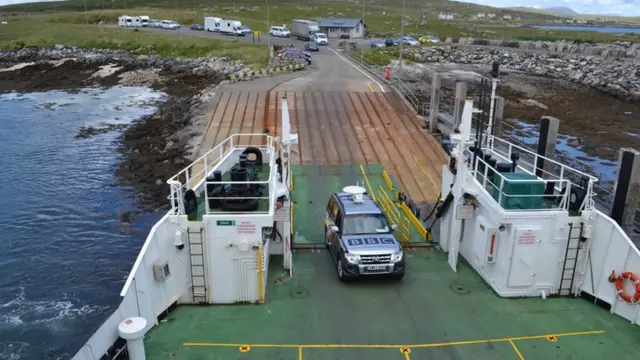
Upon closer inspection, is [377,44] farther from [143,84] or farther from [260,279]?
[260,279]

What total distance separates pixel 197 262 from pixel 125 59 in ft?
232

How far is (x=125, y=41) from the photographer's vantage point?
83.8 m

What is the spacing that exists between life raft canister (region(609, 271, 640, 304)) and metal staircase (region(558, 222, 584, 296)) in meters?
0.87

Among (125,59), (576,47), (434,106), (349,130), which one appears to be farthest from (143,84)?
(576,47)

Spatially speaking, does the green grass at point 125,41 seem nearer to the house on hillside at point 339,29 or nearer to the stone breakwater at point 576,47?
the house on hillside at point 339,29

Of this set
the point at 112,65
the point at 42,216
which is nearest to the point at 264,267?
the point at 42,216

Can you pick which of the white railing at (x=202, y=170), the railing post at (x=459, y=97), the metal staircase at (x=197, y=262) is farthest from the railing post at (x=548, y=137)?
the metal staircase at (x=197, y=262)

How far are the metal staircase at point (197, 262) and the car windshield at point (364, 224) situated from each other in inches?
150

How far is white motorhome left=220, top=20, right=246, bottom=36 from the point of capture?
8144 centimetres

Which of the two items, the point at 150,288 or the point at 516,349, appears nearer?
the point at 516,349

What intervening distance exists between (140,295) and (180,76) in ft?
181

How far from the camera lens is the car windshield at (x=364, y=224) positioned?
13.2m

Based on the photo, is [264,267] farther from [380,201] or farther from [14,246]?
[14,246]

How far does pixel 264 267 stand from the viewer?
11648 millimetres
